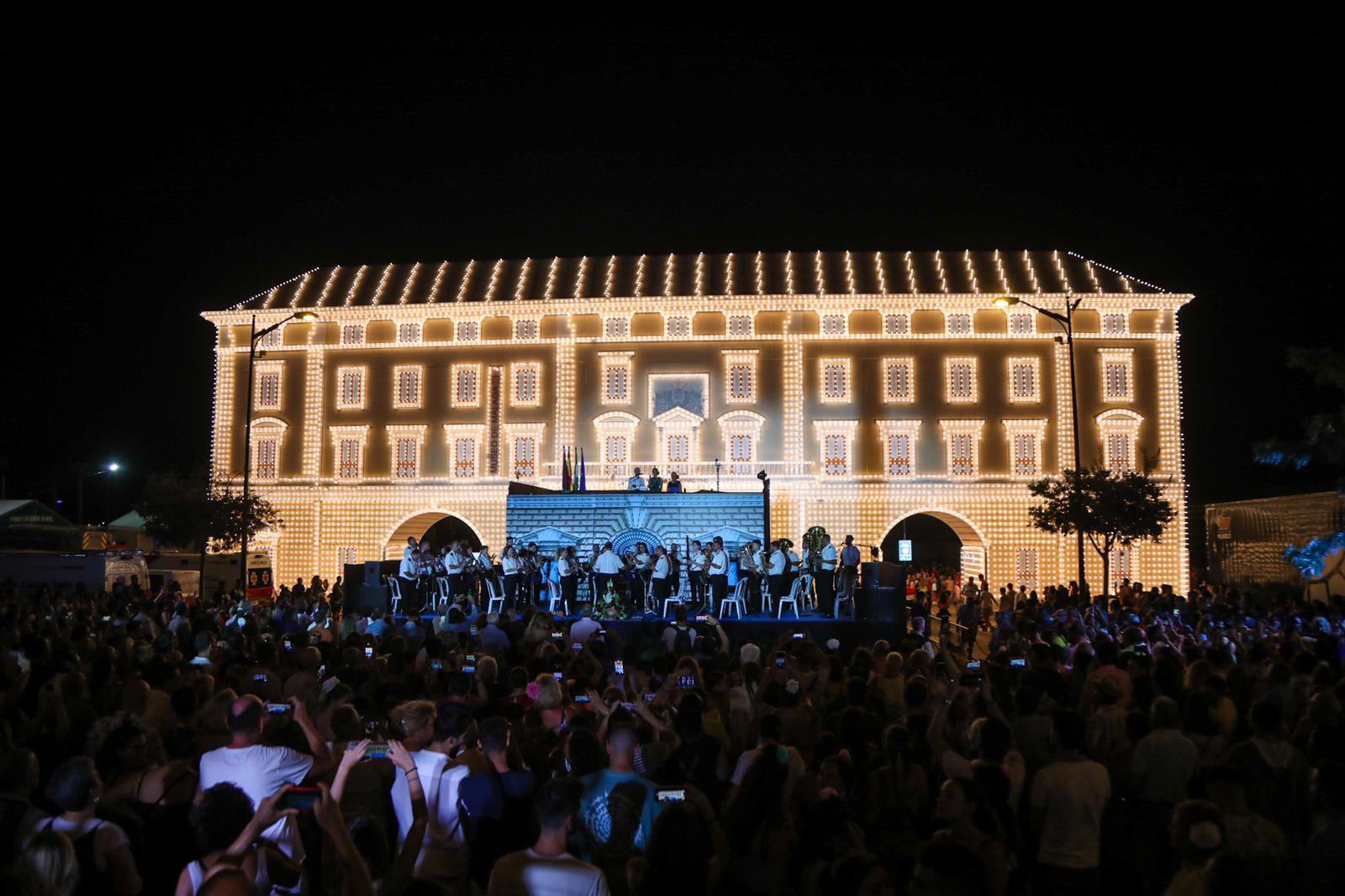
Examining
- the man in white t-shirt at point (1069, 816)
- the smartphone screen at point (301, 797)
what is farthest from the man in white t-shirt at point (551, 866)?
the man in white t-shirt at point (1069, 816)

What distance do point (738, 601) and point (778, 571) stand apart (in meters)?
1.32

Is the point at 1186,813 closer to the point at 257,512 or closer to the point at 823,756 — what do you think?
the point at 823,756

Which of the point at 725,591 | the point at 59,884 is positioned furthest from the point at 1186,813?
the point at 725,591

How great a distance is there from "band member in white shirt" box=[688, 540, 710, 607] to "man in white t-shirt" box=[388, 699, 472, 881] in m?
15.7

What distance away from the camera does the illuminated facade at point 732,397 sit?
38125 millimetres

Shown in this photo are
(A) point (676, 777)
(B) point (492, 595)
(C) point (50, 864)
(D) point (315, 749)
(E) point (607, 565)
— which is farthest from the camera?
(B) point (492, 595)

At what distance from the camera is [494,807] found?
5.02 metres

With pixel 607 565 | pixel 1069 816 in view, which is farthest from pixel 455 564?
pixel 1069 816

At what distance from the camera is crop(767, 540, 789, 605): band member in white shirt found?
824 inches

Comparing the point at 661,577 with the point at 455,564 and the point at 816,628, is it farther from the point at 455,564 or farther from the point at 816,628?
the point at 455,564

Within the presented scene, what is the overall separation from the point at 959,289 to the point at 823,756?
1386 inches

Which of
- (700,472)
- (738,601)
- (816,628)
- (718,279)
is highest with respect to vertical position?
(718,279)

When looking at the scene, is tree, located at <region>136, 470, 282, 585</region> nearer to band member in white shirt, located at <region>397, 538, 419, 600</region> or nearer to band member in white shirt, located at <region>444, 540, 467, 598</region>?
band member in white shirt, located at <region>397, 538, 419, 600</region>

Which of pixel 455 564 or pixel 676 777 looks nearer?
pixel 676 777
